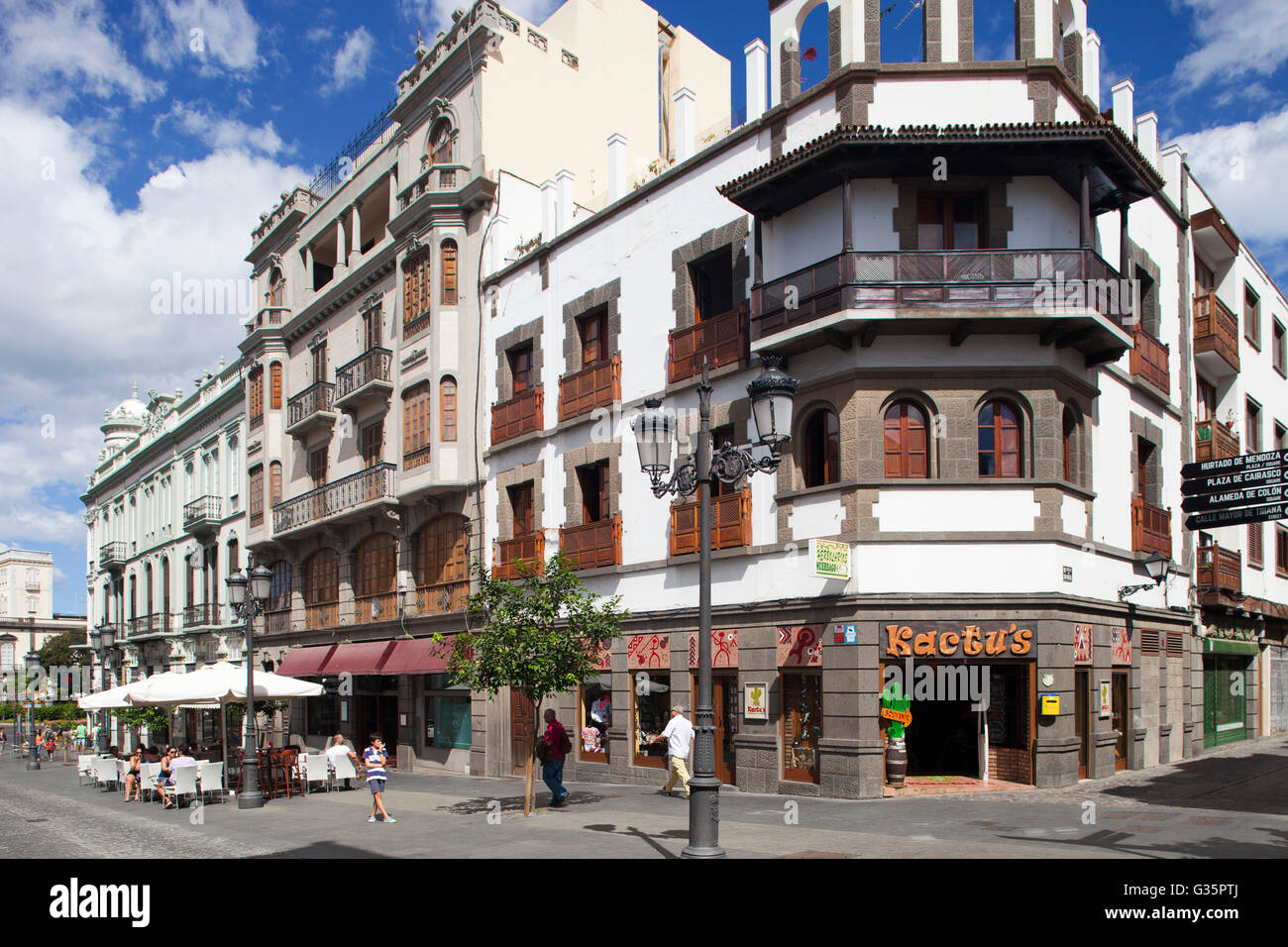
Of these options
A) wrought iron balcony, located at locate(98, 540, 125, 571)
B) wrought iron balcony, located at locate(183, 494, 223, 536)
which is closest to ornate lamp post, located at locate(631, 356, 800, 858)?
wrought iron balcony, located at locate(183, 494, 223, 536)

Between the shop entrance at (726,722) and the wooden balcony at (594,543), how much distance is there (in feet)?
12.8

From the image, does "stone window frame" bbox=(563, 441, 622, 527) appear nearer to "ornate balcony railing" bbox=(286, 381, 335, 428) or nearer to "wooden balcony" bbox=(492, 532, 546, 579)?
"wooden balcony" bbox=(492, 532, 546, 579)

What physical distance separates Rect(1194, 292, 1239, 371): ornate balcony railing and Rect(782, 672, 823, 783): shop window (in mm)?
13923

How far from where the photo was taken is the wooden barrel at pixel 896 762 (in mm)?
17547

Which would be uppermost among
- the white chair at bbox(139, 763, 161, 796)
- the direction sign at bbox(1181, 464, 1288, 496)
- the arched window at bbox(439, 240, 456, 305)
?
the arched window at bbox(439, 240, 456, 305)

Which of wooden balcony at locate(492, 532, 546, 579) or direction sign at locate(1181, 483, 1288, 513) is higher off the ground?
direction sign at locate(1181, 483, 1288, 513)

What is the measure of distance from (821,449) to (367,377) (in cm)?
1715

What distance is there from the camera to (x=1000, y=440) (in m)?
18.1

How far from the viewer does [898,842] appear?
13.0 metres

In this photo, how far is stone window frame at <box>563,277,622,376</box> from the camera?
23719 millimetres

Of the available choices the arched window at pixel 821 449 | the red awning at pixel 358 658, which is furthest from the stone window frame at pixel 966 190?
the red awning at pixel 358 658
